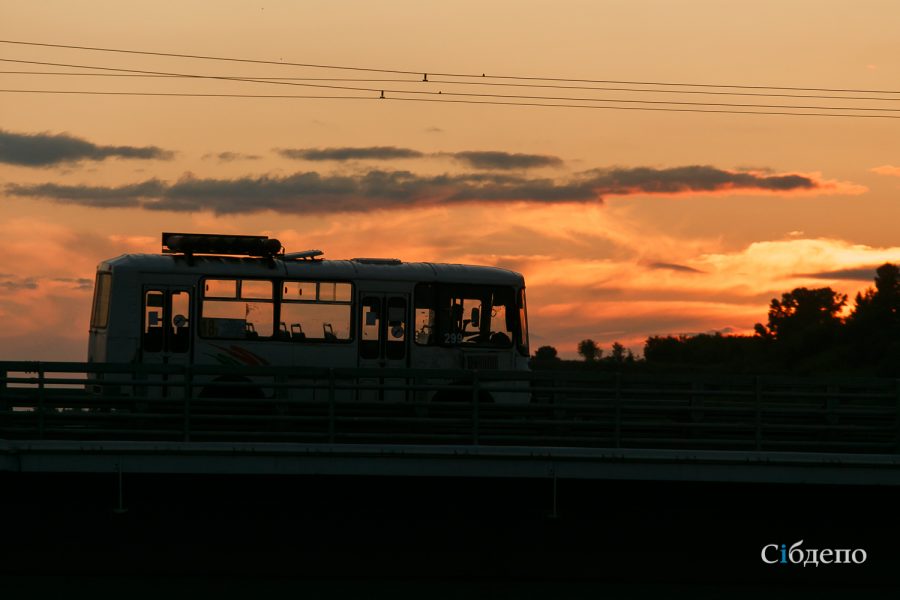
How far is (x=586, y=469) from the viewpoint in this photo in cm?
2006

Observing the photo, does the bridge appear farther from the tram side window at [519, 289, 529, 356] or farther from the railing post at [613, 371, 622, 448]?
the tram side window at [519, 289, 529, 356]

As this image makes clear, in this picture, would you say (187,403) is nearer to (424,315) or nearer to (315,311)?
(315,311)

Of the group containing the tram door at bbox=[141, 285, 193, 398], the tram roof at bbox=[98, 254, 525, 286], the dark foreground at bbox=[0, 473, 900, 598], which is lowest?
the dark foreground at bbox=[0, 473, 900, 598]

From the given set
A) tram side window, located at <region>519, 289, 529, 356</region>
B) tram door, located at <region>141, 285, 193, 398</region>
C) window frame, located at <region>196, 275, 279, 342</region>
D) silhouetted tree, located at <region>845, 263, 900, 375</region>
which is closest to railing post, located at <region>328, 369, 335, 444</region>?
window frame, located at <region>196, 275, 279, 342</region>

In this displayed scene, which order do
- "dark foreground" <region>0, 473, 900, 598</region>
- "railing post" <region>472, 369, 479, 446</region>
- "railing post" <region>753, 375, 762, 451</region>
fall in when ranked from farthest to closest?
"railing post" <region>753, 375, 762, 451</region>, "railing post" <region>472, 369, 479, 446</region>, "dark foreground" <region>0, 473, 900, 598</region>

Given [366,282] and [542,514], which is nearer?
[542,514]

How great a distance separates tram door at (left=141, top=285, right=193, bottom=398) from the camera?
2622 centimetres

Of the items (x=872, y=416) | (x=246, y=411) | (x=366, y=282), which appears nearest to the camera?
(x=872, y=416)

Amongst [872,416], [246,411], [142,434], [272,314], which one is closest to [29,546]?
[142,434]

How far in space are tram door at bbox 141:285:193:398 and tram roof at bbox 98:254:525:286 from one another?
1.54 ft

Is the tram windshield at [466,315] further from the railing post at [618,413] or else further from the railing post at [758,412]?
the railing post at [758,412]

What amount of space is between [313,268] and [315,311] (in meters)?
0.88

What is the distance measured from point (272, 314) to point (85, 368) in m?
6.51

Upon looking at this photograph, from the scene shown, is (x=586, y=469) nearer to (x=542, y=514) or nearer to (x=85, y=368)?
(x=542, y=514)
